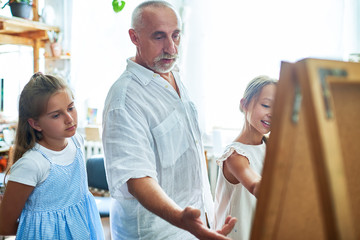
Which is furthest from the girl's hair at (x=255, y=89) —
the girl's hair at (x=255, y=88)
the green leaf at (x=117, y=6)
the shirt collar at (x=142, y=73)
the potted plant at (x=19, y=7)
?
the potted plant at (x=19, y=7)

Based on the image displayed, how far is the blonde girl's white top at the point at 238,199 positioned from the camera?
1259 mm

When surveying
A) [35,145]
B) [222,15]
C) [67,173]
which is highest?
[222,15]

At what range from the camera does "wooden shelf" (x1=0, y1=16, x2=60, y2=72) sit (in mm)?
3428

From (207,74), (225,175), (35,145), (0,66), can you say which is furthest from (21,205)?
(0,66)

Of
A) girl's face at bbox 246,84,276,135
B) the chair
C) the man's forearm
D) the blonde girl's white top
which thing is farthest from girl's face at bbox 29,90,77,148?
the chair

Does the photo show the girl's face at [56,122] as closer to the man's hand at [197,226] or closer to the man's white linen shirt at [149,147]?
the man's white linen shirt at [149,147]

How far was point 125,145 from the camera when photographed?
3.27ft

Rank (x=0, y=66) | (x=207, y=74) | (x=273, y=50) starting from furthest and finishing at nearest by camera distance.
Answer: (x=0, y=66) → (x=207, y=74) → (x=273, y=50)

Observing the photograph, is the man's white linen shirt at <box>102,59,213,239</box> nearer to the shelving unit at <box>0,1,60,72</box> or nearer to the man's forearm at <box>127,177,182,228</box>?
the man's forearm at <box>127,177,182,228</box>

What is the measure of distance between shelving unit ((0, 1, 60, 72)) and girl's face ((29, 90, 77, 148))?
255 centimetres

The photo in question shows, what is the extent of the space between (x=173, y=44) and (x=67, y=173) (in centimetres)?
62

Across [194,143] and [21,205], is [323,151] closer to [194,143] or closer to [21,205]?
[194,143]

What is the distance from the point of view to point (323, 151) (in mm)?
445

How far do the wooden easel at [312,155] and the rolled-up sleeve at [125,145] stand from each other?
1.51 ft
